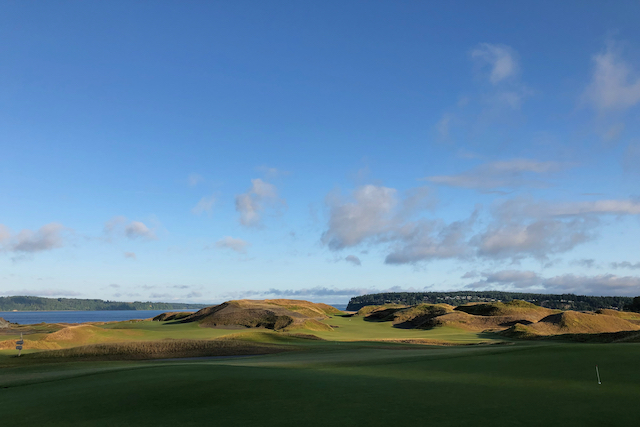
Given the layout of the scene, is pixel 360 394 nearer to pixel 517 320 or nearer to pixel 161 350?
pixel 161 350

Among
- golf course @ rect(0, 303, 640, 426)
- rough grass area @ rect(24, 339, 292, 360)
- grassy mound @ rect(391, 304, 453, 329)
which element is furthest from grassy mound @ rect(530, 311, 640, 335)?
golf course @ rect(0, 303, 640, 426)

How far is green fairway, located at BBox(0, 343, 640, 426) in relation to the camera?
421 inches

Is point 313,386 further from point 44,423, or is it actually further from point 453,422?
point 44,423

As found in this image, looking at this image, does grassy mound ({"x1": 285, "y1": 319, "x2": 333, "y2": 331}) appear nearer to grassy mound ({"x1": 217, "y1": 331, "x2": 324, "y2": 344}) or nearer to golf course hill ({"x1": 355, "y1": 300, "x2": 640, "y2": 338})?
grassy mound ({"x1": 217, "y1": 331, "x2": 324, "y2": 344})

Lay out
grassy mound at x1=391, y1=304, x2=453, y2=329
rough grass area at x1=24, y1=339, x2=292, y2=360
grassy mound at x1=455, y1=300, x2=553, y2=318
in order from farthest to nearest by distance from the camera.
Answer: grassy mound at x1=455, y1=300, x2=553, y2=318, grassy mound at x1=391, y1=304, x2=453, y2=329, rough grass area at x1=24, y1=339, x2=292, y2=360

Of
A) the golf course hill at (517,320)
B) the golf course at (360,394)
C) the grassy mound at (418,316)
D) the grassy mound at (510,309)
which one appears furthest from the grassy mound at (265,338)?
the grassy mound at (510,309)

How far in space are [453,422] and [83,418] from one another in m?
9.88

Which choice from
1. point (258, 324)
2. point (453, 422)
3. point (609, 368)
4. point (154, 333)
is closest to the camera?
point (453, 422)

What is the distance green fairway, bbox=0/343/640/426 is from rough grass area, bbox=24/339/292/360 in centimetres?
1827

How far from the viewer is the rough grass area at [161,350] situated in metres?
37.9

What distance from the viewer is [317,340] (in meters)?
52.2

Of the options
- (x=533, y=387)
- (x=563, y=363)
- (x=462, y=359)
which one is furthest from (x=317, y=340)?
(x=533, y=387)

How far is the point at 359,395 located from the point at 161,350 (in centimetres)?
3252

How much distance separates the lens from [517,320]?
8794 centimetres
